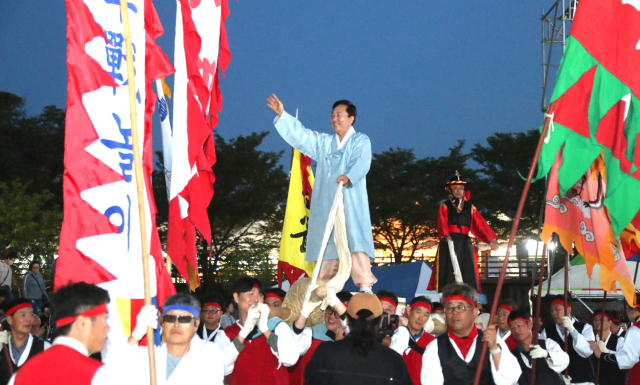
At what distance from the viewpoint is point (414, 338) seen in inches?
257

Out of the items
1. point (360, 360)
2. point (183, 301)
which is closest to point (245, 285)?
point (183, 301)

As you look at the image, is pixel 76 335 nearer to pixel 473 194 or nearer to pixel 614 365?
pixel 614 365

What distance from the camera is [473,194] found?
29.3 metres

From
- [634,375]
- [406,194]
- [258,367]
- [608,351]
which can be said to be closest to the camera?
[258,367]

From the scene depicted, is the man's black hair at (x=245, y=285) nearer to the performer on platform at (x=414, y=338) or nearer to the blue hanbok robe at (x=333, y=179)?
the performer on platform at (x=414, y=338)

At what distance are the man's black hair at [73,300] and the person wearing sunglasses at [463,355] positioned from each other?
2.32m

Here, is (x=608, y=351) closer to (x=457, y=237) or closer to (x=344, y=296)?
(x=457, y=237)

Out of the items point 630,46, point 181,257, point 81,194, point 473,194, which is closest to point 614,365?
point 630,46

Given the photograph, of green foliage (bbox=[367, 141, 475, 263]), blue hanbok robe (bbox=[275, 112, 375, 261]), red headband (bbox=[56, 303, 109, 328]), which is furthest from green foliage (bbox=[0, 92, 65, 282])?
red headband (bbox=[56, 303, 109, 328])

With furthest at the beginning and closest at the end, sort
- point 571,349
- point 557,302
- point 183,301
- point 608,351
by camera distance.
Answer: point 608,351 < point 571,349 < point 557,302 < point 183,301

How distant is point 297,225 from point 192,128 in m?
3.40

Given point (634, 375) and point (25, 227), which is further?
point (25, 227)

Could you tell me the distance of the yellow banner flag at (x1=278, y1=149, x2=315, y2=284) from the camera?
29.7 ft

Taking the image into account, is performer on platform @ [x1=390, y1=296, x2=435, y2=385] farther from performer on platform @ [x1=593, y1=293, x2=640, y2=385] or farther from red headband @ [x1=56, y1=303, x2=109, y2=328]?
red headband @ [x1=56, y1=303, x2=109, y2=328]
